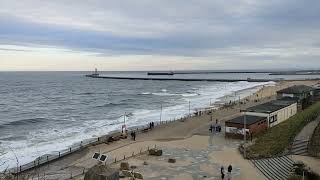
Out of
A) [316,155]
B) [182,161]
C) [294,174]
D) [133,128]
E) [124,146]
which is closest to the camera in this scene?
[294,174]

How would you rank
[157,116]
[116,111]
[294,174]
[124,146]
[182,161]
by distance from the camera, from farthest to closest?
[116,111] → [157,116] → [124,146] → [182,161] → [294,174]

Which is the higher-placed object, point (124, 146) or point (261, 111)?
point (261, 111)

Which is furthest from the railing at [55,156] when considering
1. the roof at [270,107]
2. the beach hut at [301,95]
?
the beach hut at [301,95]

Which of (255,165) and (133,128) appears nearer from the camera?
(255,165)

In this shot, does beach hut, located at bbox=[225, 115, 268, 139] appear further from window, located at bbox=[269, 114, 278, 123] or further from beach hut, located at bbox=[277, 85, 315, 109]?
beach hut, located at bbox=[277, 85, 315, 109]

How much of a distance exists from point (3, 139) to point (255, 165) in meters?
28.5

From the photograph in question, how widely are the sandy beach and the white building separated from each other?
206 inches

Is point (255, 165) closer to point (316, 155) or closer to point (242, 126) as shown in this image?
point (316, 155)

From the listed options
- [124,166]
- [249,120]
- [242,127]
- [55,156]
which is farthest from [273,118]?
[55,156]

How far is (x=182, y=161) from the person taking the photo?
29.8 metres

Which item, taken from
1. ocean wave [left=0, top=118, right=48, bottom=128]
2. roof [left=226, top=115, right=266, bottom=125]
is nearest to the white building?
roof [left=226, top=115, right=266, bottom=125]

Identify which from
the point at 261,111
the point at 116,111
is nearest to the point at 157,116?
the point at 116,111

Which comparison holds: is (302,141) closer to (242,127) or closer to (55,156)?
(242,127)

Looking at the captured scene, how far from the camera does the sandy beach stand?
88.5 ft
